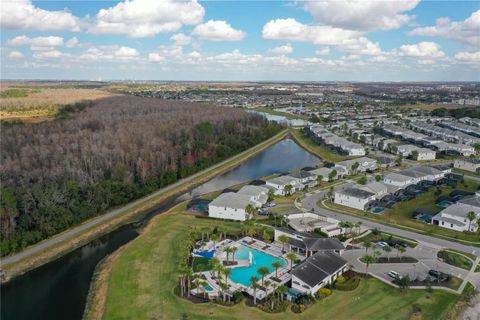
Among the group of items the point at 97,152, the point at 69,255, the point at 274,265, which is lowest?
the point at 69,255

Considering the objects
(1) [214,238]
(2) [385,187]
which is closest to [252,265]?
(1) [214,238]

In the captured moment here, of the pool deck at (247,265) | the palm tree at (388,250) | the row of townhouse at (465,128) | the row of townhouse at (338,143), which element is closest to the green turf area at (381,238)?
the palm tree at (388,250)

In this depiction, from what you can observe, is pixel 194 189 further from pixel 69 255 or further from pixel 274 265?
pixel 274 265

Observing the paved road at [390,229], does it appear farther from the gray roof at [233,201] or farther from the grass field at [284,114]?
the grass field at [284,114]

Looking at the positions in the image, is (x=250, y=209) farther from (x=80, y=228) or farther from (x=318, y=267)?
(x=80, y=228)

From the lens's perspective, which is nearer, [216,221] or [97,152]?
[216,221]

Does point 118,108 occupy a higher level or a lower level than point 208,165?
higher

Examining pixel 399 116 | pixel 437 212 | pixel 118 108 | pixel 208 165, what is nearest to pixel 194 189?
pixel 208 165
